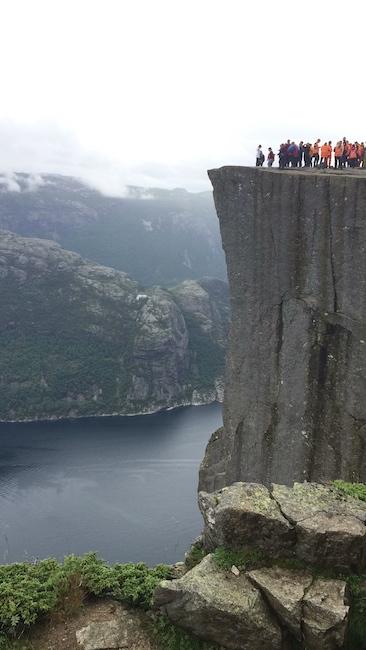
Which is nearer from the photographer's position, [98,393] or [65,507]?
[65,507]

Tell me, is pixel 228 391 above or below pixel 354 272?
below

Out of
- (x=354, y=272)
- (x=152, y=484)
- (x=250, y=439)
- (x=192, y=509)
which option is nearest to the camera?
(x=354, y=272)

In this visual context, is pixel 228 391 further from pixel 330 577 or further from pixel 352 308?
pixel 330 577

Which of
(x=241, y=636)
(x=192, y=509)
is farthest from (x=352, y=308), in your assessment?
(x=192, y=509)

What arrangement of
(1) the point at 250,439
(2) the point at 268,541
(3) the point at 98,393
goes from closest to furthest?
(2) the point at 268,541, (1) the point at 250,439, (3) the point at 98,393

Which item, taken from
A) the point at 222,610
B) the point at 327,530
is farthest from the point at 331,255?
the point at 222,610

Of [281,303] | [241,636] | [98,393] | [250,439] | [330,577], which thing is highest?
[281,303]

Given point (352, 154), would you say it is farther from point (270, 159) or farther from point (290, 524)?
point (290, 524)
